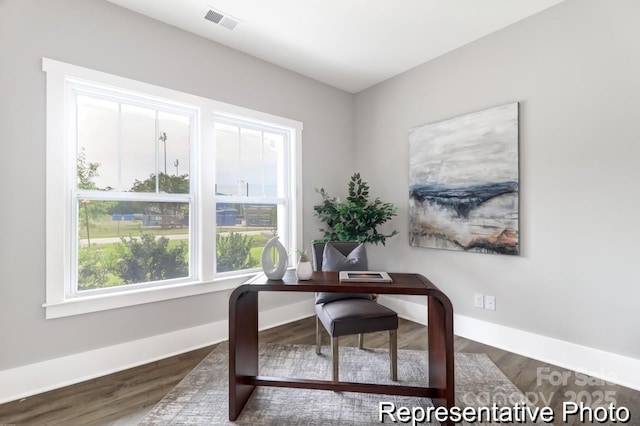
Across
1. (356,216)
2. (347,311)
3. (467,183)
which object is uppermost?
(467,183)

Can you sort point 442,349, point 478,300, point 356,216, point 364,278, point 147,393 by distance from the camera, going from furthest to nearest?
point 356,216, point 478,300, point 147,393, point 364,278, point 442,349

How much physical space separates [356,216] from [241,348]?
6.23 feet

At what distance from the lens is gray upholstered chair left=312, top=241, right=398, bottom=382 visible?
196 centimetres

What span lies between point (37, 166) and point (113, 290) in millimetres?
1034

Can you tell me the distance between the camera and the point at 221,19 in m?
2.45

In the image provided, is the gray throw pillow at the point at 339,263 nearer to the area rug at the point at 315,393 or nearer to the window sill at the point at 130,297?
the area rug at the point at 315,393

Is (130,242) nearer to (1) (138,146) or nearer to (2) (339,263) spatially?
(1) (138,146)

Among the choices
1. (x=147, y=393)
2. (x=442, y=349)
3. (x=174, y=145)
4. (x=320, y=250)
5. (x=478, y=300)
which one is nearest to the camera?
(x=442, y=349)

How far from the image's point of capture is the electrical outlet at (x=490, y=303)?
2691 mm

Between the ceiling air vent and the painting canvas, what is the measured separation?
6.82 feet

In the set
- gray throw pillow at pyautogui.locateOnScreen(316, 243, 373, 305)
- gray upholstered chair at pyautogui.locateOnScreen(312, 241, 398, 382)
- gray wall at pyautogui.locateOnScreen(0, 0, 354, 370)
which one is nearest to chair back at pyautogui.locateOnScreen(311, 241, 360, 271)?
gray upholstered chair at pyautogui.locateOnScreen(312, 241, 398, 382)

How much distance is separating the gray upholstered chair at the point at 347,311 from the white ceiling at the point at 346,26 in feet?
6.30

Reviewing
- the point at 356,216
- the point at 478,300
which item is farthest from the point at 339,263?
the point at 478,300

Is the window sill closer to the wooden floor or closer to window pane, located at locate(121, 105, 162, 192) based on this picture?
the wooden floor
